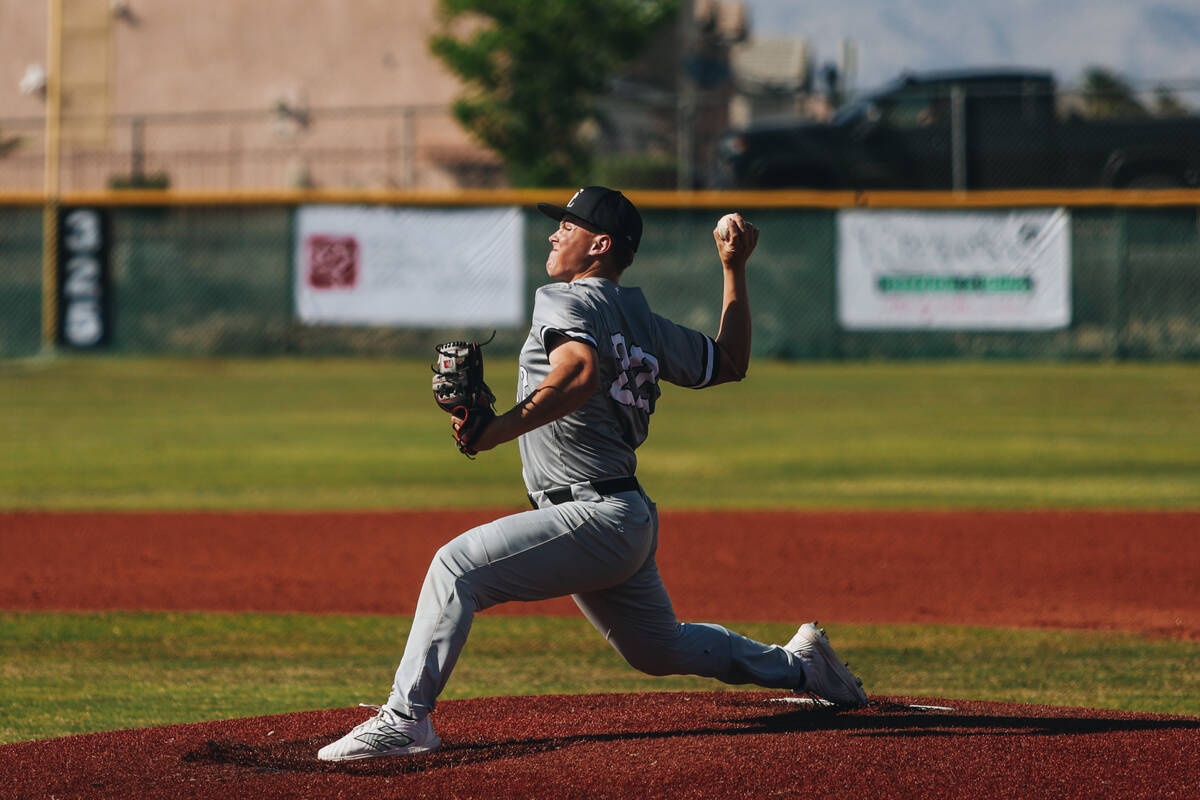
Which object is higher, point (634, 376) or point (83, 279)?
point (83, 279)

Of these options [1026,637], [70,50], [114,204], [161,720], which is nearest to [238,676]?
[161,720]

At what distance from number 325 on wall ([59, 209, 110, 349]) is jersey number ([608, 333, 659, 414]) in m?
18.2

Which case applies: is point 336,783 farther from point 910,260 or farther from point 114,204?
point 114,204

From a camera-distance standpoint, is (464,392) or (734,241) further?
(734,241)

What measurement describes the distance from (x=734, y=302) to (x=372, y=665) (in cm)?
281

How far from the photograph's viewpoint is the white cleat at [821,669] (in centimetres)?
485

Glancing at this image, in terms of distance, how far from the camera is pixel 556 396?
398 cm

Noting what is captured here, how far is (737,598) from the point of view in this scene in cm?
826

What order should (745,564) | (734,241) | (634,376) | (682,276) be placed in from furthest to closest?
(682,276)
(745,564)
(734,241)
(634,376)

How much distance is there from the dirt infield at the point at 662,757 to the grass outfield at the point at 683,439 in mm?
6638

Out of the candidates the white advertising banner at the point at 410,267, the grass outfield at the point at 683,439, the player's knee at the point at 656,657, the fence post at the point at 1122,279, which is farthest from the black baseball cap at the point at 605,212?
the fence post at the point at 1122,279

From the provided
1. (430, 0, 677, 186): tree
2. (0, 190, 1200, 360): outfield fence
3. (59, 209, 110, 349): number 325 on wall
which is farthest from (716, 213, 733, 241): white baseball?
(430, 0, 677, 186): tree

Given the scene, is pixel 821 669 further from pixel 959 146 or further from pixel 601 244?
pixel 959 146

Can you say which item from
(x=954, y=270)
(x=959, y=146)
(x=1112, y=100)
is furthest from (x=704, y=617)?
(x=1112, y=100)
